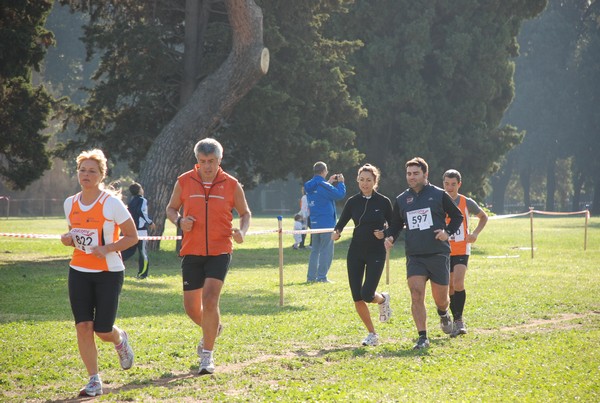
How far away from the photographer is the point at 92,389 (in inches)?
293

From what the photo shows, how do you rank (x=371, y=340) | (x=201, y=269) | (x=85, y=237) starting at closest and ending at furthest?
(x=85, y=237) < (x=201, y=269) < (x=371, y=340)

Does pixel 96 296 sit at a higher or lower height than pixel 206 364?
higher

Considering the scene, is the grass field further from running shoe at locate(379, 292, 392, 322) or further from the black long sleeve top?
the black long sleeve top

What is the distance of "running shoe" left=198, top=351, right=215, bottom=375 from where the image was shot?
27.7 ft

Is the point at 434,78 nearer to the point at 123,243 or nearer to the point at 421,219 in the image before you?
the point at 421,219

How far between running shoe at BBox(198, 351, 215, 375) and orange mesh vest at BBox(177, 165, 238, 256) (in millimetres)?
910

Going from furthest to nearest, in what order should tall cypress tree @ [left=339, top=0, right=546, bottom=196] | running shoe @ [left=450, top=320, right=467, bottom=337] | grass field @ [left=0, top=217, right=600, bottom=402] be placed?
tall cypress tree @ [left=339, top=0, right=546, bottom=196] → running shoe @ [left=450, top=320, right=467, bottom=337] → grass field @ [left=0, top=217, right=600, bottom=402]

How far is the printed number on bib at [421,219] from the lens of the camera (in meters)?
10.2

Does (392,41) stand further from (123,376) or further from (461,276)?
(123,376)

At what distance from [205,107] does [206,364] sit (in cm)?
1689

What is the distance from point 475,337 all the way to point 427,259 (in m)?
1.36

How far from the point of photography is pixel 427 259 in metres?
10.2

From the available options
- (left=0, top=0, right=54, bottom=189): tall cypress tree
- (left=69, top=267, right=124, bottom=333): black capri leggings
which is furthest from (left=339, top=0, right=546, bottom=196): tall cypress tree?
(left=69, top=267, right=124, bottom=333): black capri leggings

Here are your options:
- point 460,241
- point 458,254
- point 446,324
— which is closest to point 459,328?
point 446,324
